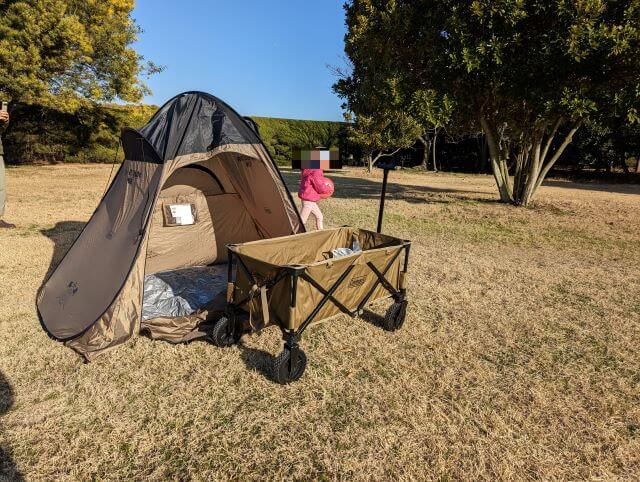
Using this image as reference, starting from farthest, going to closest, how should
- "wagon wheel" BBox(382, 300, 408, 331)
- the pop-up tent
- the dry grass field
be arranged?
"wagon wheel" BBox(382, 300, 408, 331), the pop-up tent, the dry grass field

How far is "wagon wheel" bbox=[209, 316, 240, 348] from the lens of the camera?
12.5 feet

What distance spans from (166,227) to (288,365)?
3141 millimetres

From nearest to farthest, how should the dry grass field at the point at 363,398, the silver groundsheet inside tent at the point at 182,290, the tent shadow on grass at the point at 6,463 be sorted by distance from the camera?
1. the tent shadow on grass at the point at 6,463
2. the dry grass field at the point at 363,398
3. the silver groundsheet inside tent at the point at 182,290

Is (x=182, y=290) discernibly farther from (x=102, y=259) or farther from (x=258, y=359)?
(x=258, y=359)

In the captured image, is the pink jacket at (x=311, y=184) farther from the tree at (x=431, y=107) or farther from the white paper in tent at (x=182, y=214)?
the tree at (x=431, y=107)

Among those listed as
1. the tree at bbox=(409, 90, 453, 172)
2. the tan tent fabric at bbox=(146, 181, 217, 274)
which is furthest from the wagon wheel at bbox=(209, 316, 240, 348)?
the tree at bbox=(409, 90, 453, 172)

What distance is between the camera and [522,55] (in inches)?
386

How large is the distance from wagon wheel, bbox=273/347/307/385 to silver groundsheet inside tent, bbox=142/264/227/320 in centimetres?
141

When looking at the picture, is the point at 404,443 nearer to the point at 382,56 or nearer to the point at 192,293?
the point at 192,293

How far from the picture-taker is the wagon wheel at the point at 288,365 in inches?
129

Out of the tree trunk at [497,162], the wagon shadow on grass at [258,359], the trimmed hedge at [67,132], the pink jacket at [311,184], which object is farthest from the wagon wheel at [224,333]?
the trimmed hedge at [67,132]

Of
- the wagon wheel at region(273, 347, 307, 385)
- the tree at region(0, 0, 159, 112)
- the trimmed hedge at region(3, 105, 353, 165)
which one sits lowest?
the wagon wheel at region(273, 347, 307, 385)

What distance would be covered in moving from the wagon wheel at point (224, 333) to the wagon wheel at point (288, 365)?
28.2 inches

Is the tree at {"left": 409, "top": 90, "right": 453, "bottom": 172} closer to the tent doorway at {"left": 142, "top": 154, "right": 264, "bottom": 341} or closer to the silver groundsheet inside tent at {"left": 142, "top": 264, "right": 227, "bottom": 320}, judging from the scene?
the tent doorway at {"left": 142, "top": 154, "right": 264, "bottom": 341}
